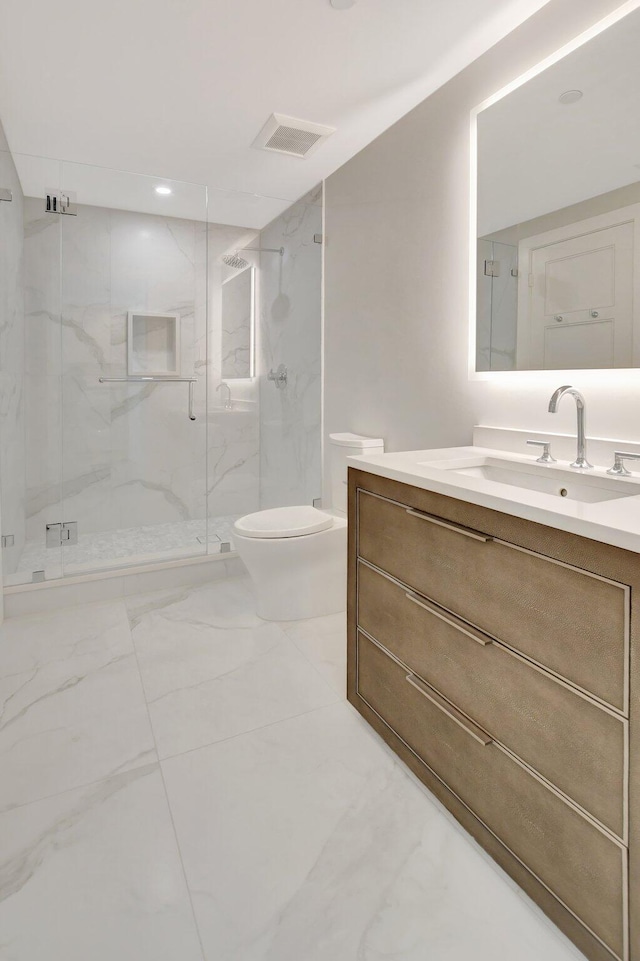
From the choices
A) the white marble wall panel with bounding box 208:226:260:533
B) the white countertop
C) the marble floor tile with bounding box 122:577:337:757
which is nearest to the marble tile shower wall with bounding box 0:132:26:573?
the marble floor tile with bounding box 122:577:337:757

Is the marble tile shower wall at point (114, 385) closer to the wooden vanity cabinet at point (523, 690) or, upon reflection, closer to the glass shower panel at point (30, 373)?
the glass shower panel at point (30, 373)

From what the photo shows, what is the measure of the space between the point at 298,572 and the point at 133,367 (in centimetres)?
159

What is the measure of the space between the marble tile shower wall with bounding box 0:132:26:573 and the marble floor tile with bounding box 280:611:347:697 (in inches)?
56.1

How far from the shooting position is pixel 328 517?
251 centimetres

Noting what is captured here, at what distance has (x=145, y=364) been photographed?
3.17 m

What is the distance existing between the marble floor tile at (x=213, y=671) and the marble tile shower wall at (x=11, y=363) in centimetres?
73

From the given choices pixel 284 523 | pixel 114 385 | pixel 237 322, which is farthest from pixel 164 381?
pixel 284 523

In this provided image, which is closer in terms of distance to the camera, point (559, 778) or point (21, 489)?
point (559, 778)

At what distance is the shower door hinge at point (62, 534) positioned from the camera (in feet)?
9.46

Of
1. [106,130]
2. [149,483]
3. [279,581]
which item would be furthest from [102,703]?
[106,130]

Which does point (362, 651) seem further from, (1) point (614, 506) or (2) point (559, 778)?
(1) point (614, 506)

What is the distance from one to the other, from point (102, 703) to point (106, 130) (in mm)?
2679

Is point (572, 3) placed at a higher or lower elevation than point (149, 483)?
higher

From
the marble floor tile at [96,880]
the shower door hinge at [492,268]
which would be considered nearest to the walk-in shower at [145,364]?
the shower door hinge at [492,268]
